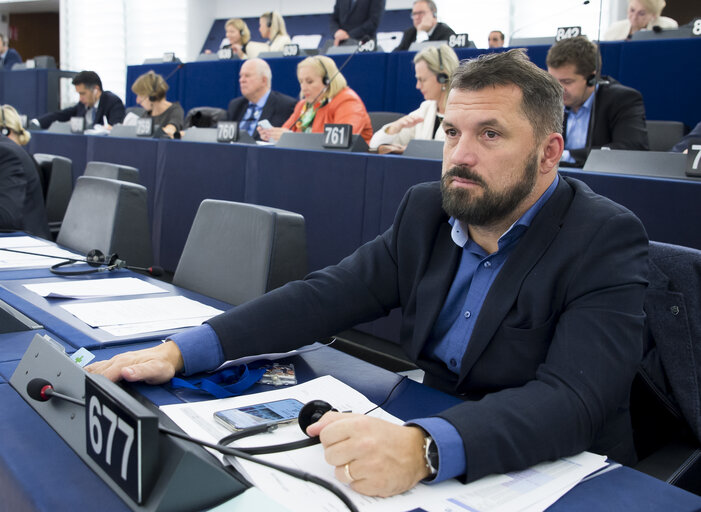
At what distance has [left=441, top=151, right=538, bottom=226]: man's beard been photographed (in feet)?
3.63

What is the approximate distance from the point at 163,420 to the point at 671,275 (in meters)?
0.83

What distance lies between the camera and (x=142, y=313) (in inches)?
52.0

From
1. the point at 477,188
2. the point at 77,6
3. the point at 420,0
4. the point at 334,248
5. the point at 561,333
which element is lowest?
the point at 334,248

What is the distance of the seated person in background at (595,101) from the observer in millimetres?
3164

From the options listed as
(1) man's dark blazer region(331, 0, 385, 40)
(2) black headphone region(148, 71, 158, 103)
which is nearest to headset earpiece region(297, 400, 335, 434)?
(2) black headphone region(148, 71, 158, 103)

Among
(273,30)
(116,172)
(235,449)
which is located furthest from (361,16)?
(235,449)

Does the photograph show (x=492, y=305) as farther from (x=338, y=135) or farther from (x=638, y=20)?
(x=638, y=20)

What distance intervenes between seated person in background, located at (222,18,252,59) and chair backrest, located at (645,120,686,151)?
4.24 meters

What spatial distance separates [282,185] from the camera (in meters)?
3.11

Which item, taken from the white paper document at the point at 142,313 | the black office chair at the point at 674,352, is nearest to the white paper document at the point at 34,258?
the white paper document at the point at 142,313

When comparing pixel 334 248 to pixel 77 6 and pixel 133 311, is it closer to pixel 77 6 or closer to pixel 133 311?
pixel 133 311

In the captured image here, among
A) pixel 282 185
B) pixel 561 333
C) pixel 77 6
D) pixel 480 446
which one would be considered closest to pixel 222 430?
pixel 480 446

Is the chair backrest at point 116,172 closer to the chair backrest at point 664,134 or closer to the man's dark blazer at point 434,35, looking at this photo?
the chair backrest at point 664,134

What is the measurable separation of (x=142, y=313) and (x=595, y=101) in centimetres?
262
